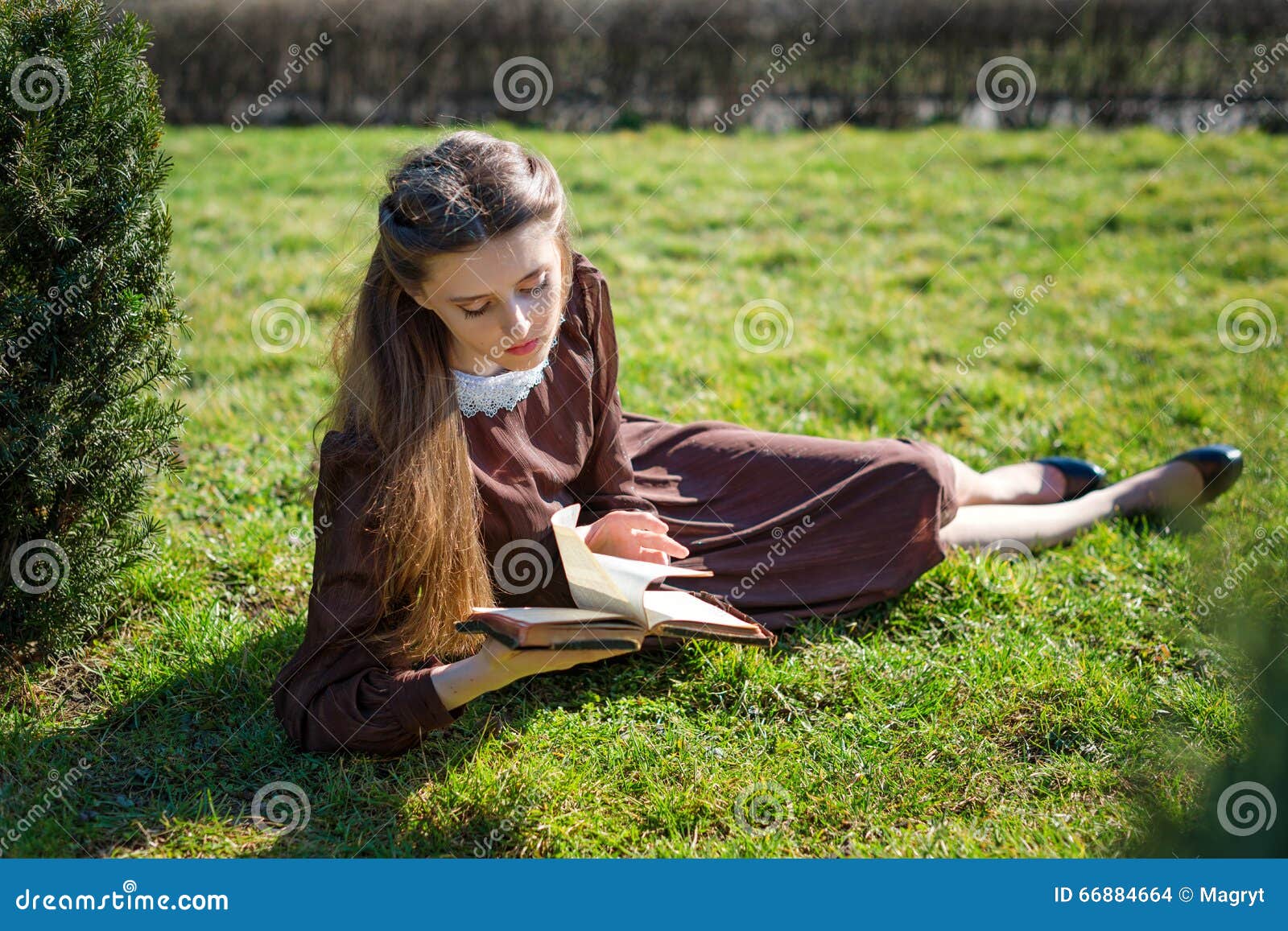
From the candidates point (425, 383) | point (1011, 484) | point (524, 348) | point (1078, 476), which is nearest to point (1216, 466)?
point (1078, 476)

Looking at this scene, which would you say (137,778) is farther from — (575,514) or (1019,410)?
(1019,410)

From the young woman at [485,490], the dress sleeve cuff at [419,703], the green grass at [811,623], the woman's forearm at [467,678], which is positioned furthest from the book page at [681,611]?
the dress sleeve cuff at [419,703]

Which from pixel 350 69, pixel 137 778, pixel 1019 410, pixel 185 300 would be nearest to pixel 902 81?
pixel 350 69

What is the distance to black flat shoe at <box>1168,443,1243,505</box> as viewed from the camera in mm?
3822

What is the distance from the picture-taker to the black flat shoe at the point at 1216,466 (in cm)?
382

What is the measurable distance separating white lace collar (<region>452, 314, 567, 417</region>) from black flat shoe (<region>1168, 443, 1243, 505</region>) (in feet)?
7.85

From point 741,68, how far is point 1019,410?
5443mm

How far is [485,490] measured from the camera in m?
2.86

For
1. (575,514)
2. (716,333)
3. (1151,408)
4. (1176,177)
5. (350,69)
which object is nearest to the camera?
(575,514)

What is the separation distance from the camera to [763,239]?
6.54 meters

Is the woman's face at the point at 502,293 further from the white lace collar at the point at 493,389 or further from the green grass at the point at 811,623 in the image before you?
the green grass at the point at 811,623

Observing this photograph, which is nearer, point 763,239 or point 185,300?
point 185,300

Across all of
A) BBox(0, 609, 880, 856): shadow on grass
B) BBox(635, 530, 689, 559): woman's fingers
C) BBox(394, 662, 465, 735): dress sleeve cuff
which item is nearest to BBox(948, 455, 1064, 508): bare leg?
BBox(0, 609, 880, 856): shadow on grass

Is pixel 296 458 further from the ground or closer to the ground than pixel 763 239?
closer to the ground
